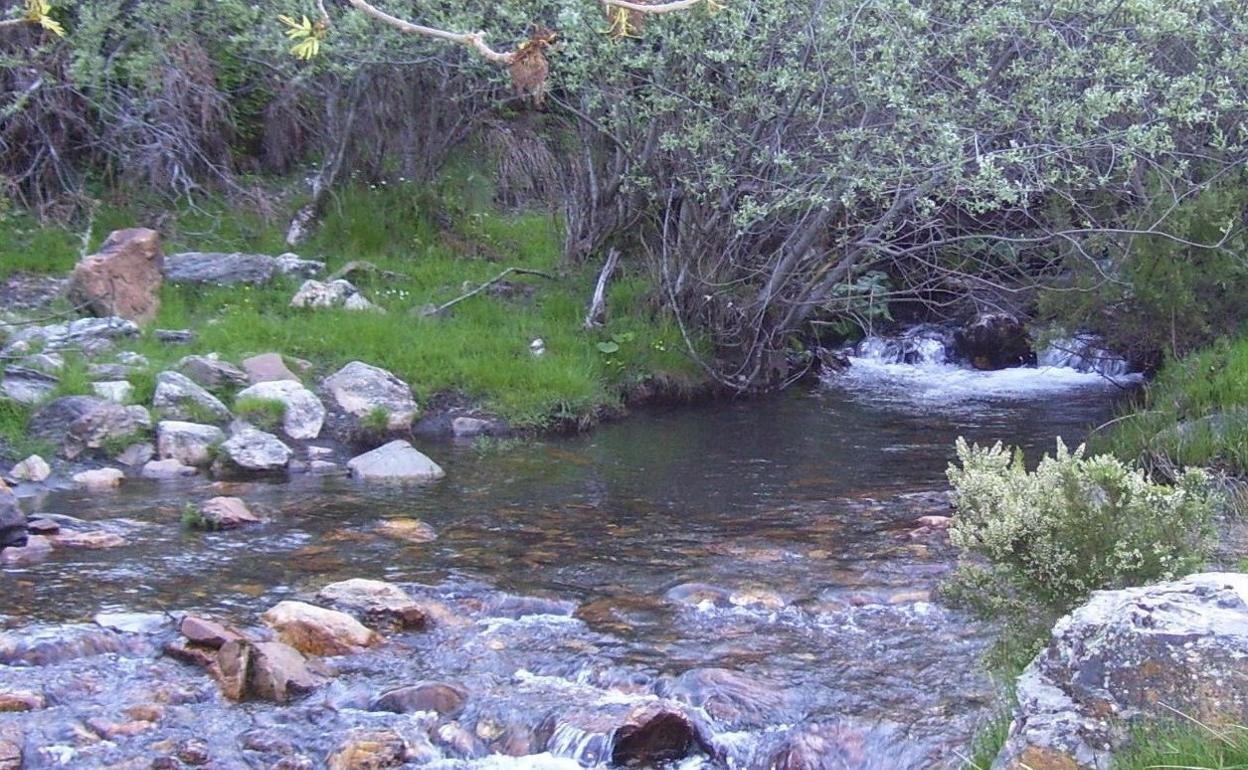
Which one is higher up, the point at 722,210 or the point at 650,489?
the point at 722,210

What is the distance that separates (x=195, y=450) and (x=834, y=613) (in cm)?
545

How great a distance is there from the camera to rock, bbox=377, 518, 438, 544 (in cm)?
854

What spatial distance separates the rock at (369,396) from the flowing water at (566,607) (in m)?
0.62

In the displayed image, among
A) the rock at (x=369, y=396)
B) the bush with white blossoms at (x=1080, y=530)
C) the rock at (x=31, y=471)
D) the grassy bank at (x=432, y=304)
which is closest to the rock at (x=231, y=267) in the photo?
the grassy bank at (x=432, y=304)

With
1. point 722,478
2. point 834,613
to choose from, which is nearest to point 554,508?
point 722,478

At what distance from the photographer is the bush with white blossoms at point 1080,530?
539 centimetres

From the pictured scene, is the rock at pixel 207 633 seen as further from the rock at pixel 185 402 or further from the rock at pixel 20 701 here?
the rock at pixel 185 402

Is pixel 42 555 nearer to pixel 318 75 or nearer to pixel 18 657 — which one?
pixel 18 657

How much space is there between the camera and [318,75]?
15.2m

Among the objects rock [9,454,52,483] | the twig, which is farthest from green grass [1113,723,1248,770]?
the twig

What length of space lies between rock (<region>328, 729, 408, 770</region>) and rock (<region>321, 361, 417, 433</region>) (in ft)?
19.8

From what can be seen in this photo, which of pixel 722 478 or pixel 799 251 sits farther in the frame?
pixel 799 251

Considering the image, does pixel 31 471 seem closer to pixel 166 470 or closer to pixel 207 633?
pixel 166 470

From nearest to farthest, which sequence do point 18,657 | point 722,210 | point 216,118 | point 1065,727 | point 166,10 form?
point 1065,727
point 18,657
point 722,210
point 166,10
point 216,118
